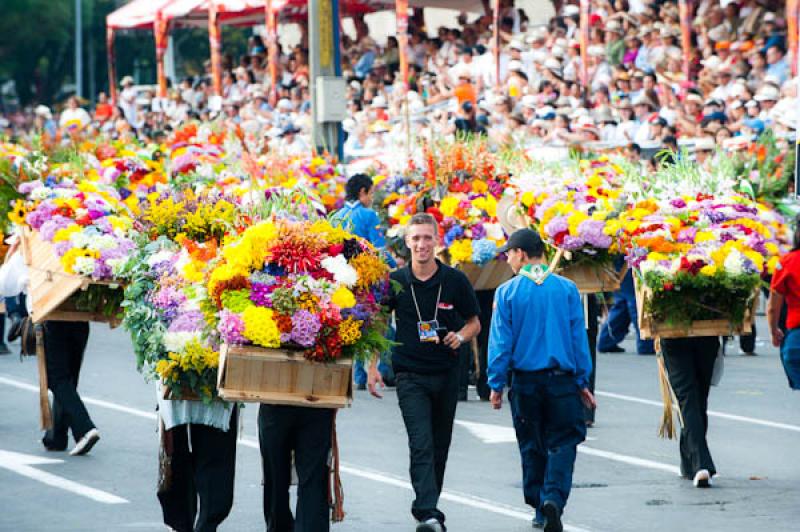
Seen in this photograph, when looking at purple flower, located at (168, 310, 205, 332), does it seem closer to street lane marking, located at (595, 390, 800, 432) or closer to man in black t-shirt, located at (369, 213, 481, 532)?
man in black t-shirt, located at (369, 213, 481, 532)

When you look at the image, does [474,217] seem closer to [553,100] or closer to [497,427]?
[497,427]

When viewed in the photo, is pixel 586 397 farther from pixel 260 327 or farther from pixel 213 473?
pixel 260 327

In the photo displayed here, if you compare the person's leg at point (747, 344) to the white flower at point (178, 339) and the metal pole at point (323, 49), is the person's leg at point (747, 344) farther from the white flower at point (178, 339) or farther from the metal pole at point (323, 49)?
the white flower at point (178, 339)

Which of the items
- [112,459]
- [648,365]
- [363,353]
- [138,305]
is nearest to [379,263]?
[363,353]

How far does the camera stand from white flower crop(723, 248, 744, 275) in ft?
37.5

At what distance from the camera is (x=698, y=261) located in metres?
11.5

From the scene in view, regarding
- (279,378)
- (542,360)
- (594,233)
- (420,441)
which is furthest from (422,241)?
(594,233)

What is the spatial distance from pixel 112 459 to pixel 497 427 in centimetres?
318

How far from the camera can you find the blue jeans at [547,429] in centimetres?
956

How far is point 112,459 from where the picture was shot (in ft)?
39.7

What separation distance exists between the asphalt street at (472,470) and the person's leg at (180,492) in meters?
0.69

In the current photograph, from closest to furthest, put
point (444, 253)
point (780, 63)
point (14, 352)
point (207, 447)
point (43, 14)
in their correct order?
point (207, 447) < point (444, 253) < point (14, 352) < point (780, 63) < point (43, 14)

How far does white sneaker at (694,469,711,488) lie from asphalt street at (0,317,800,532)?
86mm

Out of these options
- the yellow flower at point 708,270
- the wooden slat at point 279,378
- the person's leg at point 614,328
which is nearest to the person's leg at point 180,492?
the wooden slat at point 279,378
